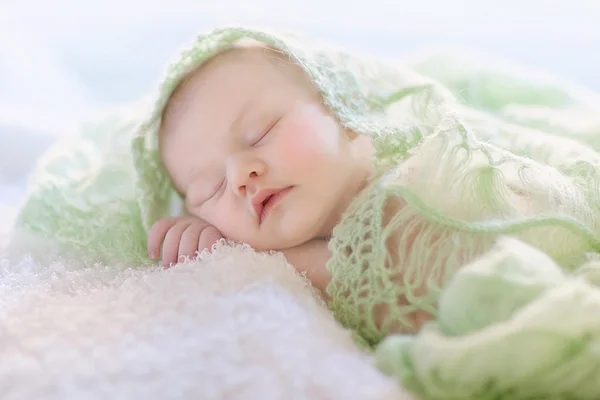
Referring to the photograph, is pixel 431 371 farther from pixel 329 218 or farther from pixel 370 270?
pixel 329 218

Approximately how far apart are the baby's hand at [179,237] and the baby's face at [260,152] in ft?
0.06

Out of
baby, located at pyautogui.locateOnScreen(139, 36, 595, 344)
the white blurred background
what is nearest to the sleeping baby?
baby, located at pyautogui.locateOnScreen(139, 36, 595, 344)

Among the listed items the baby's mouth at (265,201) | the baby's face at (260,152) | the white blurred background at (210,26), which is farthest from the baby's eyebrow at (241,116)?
the white blurred background at (210,26)

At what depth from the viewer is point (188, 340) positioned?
604mm

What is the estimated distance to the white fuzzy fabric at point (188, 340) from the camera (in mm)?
541

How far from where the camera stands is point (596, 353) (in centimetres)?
50

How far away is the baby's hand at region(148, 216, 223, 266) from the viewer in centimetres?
91

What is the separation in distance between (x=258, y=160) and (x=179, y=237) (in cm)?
16

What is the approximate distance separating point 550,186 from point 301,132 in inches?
12.1

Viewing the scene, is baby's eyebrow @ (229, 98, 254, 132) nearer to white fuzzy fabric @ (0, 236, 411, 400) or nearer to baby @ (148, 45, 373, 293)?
baby @ (148, 45, 373, 293)

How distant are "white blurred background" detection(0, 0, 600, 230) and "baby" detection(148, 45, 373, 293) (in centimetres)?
55

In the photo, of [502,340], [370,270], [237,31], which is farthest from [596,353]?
[237,31]

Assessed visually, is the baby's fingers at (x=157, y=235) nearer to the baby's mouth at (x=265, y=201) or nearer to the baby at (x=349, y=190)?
the baby at (x=349, y=190)

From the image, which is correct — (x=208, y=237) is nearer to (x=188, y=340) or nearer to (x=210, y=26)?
(x=188, y=340)
